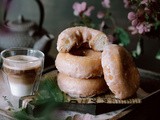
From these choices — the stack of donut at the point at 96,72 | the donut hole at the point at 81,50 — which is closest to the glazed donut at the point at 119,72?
the stack of donut at the point at 96,72

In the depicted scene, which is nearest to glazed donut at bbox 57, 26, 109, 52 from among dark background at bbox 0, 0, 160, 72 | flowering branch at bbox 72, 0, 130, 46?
flowering branch at bbox 72, 0, 130, 46

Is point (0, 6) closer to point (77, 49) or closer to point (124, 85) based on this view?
point (77, 49)

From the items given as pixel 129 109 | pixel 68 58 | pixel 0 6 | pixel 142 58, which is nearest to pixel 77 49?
pixel 68 58

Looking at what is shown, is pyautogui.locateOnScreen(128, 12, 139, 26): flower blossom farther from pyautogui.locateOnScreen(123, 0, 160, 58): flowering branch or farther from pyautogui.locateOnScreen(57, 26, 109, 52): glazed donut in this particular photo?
pyautogui.locateOnScreen(57, 26, 109, 52): glazed donut

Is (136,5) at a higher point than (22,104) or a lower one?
higher

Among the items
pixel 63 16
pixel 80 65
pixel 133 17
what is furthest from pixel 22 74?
pixel 63 16

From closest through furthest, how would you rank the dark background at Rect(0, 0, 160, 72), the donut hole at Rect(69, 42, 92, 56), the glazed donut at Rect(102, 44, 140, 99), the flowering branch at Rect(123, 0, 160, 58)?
the glazed donut at Rect(102, 44, 140, 99), the donut hole at Rect(69, 42, 92, 56), the flowering branch at Rect(123, 0, 160, 58), the dark background at Rect(0, 0, 160, 72)
